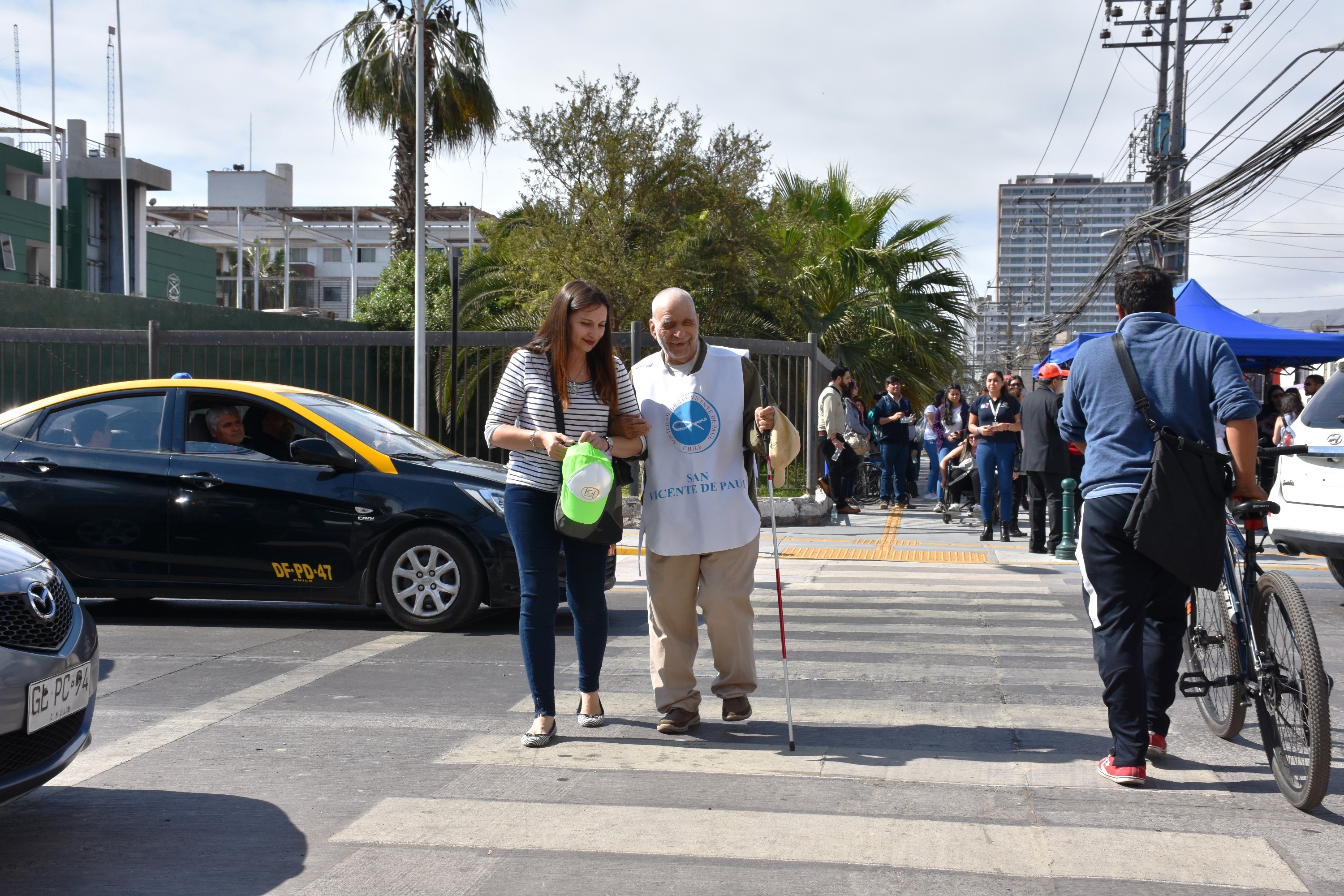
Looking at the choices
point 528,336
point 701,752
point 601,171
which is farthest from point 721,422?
point 601,171

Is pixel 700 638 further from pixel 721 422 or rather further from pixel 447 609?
pixel 721 422

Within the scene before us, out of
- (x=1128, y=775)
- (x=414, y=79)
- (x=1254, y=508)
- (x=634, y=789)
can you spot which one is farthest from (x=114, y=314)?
(x=1254, y=508)

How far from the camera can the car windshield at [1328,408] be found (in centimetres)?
852

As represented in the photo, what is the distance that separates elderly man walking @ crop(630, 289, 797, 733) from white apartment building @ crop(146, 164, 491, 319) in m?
43.8

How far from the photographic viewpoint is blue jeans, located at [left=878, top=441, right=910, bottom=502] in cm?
1661

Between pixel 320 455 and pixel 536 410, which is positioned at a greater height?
pixel 536 410

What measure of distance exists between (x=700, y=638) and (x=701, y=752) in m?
2.58

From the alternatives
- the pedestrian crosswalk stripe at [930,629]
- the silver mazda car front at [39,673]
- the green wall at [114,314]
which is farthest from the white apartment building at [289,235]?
the silver mazda car front at [39,673]

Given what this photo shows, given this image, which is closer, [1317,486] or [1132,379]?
[1132,379]

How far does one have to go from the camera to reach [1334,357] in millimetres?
15930

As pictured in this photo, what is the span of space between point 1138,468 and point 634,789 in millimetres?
2129

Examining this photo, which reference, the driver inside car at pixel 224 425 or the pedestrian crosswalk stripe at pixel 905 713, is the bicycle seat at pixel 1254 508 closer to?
the pedestrian crosswalk stripe at pixel 905 713

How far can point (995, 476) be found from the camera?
12625 millimetres

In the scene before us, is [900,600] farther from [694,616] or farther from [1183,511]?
[1183,511]
